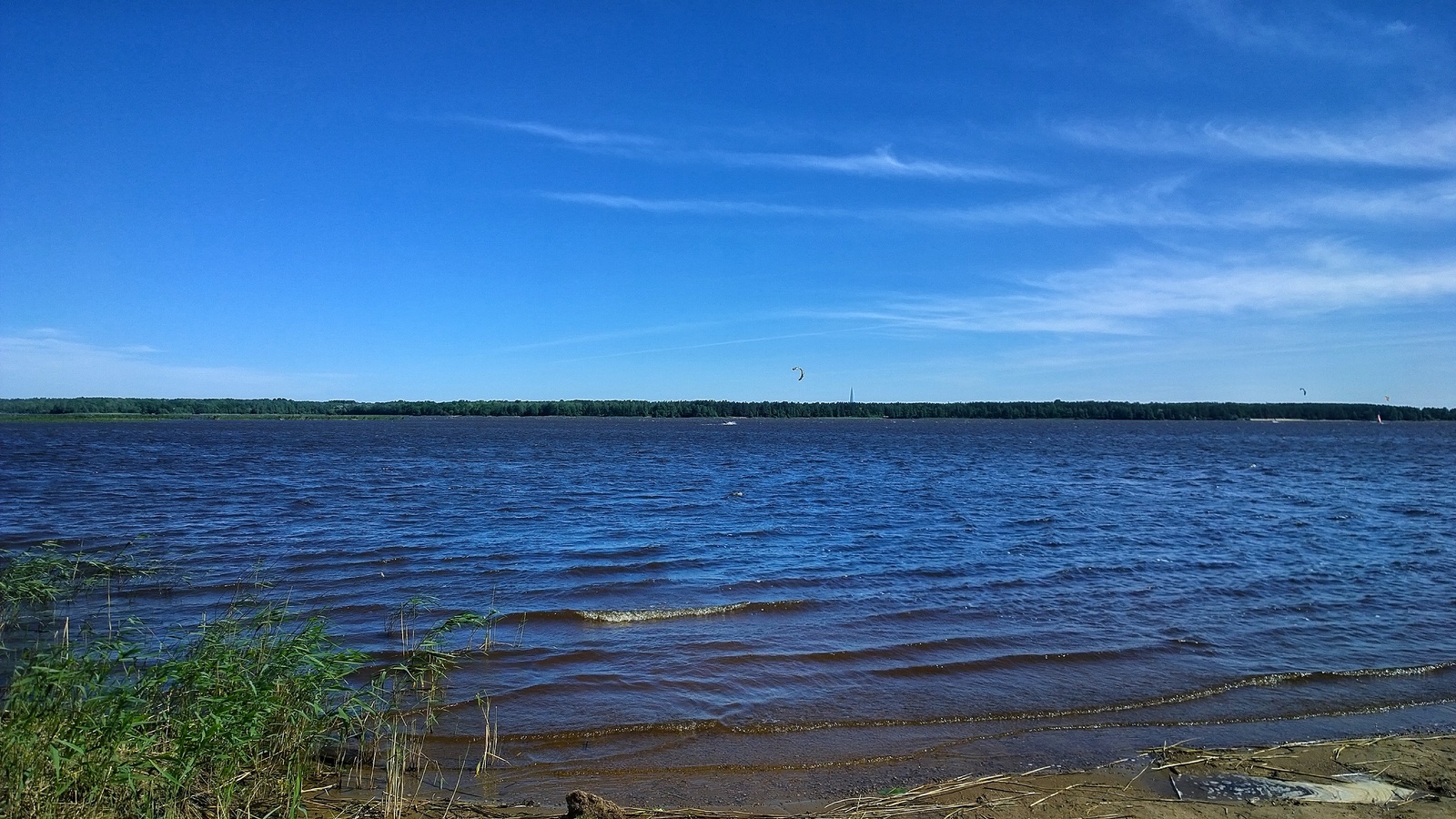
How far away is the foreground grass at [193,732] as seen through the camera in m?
5.25

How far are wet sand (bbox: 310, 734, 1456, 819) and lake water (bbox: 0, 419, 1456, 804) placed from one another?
52 cm

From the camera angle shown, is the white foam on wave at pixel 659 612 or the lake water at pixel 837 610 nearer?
the lake water at pixel 837 610

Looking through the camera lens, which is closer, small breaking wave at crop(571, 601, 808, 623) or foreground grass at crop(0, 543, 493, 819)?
foreground grass at crop(0, 543, 493, 819)

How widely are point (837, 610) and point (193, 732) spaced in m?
9.89

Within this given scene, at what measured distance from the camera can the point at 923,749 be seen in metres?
8.15

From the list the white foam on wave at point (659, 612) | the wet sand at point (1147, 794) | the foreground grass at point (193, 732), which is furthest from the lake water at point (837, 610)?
the foreground grass at point (193, 732)

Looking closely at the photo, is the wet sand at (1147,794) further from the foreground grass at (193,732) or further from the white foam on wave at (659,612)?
the white foam on wave at (659,612)

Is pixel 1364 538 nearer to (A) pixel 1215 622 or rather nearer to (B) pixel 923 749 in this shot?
(A) pixel 1215 622

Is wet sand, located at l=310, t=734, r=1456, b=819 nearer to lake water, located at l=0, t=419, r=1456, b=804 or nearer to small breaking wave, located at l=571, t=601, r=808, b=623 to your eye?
lake water, located at l=0, t=419, r=1456, b=804

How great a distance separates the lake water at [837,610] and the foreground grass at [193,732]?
47.3 inches

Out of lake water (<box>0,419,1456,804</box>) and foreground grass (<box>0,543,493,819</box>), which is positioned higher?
foreground grass (<box>0,543,493,819</box>)

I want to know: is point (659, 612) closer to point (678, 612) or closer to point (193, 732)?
point (678, 612)

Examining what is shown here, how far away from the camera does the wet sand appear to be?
6.25m

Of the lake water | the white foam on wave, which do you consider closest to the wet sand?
the lake water
